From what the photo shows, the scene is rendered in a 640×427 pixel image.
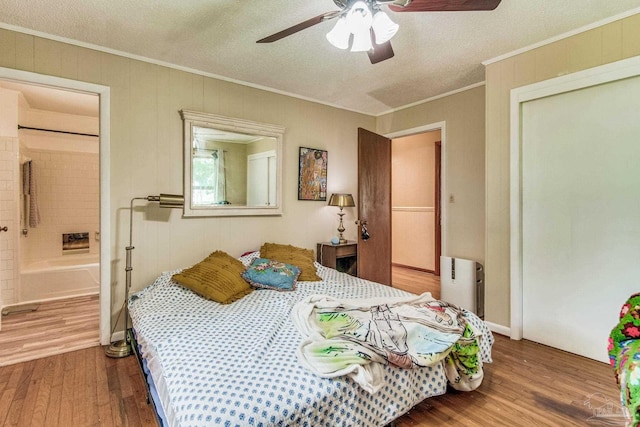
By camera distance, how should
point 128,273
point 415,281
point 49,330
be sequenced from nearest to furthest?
1. point 128,273
2. point 49,330
3. point 415,281

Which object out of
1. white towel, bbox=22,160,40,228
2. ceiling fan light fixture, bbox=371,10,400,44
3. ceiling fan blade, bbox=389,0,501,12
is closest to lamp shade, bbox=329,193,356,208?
ceiling fan light fixture, bbox=371,10,400,44

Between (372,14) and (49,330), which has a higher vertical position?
(372,14)

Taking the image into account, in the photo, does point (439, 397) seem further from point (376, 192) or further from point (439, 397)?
point (376, 192)

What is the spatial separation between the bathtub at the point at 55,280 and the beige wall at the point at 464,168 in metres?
4.46

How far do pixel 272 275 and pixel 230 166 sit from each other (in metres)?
1.30

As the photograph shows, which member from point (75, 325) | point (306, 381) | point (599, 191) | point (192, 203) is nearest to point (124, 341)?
point (75, 325)

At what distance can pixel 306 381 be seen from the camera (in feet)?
4.44

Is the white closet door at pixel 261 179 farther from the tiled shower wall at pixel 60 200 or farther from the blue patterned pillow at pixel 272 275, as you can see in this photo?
the tiled shower wall at pixel 60 200

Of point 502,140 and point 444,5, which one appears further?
point 502,140

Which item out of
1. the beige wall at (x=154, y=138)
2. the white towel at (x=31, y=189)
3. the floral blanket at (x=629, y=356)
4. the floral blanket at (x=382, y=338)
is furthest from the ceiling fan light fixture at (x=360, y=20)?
the white towel at (x=31, y=189)

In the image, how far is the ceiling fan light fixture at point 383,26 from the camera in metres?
1.66

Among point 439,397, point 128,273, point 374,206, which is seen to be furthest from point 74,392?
point 374,206

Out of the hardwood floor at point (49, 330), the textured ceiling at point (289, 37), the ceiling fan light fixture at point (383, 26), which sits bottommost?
the hardwood floor at point (49, 330)

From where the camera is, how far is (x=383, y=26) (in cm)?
170
